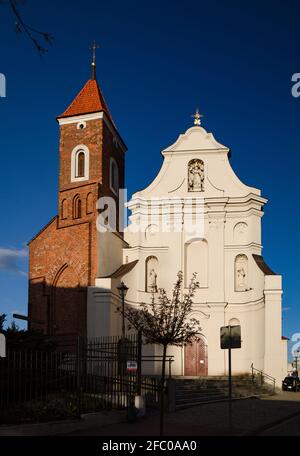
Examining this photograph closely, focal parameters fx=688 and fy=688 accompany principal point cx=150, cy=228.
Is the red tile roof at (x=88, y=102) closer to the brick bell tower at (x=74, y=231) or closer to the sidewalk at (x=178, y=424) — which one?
the brick bell tower at (x=74, y=231)

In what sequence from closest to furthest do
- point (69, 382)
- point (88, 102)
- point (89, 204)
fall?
point (69, 382) → point (89, 204) → point (88, 102)

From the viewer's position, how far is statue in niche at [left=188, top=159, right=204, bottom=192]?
136 feet

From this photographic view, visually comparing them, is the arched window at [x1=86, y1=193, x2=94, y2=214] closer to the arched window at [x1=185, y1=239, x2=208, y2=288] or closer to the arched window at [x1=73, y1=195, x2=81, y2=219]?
the arched window at [x1=73, y1=195, x2=81, y2=219]

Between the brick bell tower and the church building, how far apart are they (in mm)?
61

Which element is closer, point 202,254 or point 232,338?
point 232,338

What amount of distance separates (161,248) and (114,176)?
220 inches

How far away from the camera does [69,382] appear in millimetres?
19984

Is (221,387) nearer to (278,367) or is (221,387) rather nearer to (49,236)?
(278,367)

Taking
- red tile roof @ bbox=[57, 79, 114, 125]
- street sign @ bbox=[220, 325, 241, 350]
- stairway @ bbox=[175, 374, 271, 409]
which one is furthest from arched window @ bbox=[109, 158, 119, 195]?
street sign @ bbox=[220, 325, 241, 350]

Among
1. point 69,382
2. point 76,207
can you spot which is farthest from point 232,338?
point 76,207

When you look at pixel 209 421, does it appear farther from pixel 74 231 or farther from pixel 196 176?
pixel 196 176

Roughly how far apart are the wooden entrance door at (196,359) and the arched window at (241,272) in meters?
3.81
